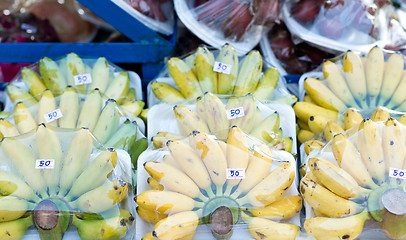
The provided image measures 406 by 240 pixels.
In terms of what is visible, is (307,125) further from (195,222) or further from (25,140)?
(25,140)

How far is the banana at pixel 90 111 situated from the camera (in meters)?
1.80

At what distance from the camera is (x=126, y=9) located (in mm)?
2180

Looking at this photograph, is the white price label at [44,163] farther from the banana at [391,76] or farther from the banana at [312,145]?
the banana at [391,76]

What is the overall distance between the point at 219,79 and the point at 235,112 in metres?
0.31

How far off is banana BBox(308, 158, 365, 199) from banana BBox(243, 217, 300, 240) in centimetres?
17

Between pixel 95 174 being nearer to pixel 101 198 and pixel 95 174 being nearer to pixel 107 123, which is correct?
pixel 101 198

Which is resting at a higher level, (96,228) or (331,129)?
(96,228)

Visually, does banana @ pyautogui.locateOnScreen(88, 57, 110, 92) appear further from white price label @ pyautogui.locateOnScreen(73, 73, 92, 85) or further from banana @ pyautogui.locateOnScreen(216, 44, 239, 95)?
banana @ pyautogui.locateOnScreen(216, 44, 239, 95)

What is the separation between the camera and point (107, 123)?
1796mm

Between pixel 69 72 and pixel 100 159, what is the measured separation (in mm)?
765

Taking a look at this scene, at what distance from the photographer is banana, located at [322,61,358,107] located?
199cm

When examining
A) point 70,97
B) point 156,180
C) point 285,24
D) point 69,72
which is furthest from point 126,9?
point 156,180

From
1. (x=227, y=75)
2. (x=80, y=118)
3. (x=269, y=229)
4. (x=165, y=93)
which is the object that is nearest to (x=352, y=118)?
(x=227, y=75)

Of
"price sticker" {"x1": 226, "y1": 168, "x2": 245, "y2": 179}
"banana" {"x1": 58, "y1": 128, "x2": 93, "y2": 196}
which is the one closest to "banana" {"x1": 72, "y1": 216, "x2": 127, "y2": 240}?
"banana" {"x1": 58, "y1": 128, "x2": 93, "y2": 196}
